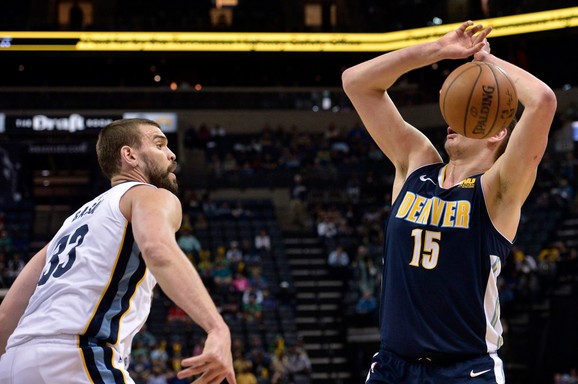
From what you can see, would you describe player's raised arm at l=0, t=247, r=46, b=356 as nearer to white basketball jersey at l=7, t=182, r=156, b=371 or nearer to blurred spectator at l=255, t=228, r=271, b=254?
white basketball jersey at l=7, t=182, r=156, b=371

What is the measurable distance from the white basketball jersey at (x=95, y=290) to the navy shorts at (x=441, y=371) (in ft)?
3.85

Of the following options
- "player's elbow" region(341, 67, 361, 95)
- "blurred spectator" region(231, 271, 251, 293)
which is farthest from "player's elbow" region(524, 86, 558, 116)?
"blurred spectator" region(231, 271, 251, 293)

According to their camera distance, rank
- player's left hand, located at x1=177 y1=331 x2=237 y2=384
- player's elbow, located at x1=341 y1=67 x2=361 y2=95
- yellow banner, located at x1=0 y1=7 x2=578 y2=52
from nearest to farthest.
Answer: player's left hand, located at x1=177 y1=331 x2=237 y2=384 → player's elbow, located at x1=341 y1=67 x2=361 y2=95 → yellow banner, located at x1=0 y1=7 x2=578 y2=52

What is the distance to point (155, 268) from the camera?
10.8 feet

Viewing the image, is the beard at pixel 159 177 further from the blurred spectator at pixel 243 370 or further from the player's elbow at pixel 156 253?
the blurred spectator at pixel 243 370

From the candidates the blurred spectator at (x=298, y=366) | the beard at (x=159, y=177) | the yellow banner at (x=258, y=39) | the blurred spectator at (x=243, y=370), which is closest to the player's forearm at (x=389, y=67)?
the beard at (x=159, y=177)

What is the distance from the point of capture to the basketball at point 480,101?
4.16m

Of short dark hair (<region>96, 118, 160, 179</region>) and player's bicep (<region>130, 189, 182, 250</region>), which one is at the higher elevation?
short dark hair (<region>96, 118, 160, 179</region>)

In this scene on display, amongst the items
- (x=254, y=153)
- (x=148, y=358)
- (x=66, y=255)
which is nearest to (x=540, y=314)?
(x=148, y=358)

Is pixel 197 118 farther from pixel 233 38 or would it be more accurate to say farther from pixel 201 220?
pixel 201 220

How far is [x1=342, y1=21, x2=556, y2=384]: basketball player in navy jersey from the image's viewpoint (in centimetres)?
401

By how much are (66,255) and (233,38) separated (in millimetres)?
20821

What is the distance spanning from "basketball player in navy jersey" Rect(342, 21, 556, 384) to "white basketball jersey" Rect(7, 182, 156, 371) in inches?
46.5

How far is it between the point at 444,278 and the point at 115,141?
160 cm
